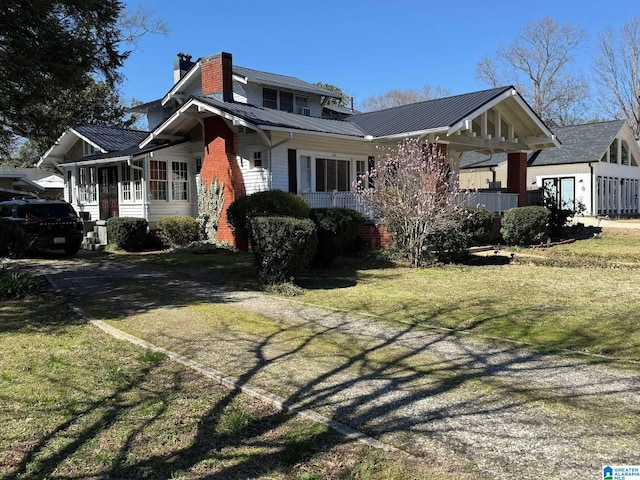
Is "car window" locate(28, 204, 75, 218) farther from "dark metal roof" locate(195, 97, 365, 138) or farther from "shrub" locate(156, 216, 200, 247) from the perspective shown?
"dark metal roof" locate(195, 97, 365, 138)

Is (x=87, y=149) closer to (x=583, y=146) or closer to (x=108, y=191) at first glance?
A: (x=108, y=191)

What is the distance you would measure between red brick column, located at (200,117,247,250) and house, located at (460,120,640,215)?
16.6 meters

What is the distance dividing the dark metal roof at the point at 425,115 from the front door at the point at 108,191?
10282mm

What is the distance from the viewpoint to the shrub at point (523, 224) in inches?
689

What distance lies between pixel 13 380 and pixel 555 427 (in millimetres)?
4765

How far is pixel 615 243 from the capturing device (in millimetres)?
19094

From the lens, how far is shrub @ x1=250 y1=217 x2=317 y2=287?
1016cm

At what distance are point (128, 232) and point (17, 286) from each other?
9221 millimetres

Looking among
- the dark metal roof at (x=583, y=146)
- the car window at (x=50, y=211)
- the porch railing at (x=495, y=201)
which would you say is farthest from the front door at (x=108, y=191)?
the dark metal roof at (x=583, y=146)

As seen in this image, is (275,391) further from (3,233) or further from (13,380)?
(3,233)

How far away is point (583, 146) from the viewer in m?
32.1

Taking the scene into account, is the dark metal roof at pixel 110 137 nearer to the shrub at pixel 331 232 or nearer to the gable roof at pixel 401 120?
the gable roof at pixel 401 120

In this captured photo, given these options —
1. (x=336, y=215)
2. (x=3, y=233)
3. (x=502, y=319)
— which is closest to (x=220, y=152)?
(x=336, y=215)
